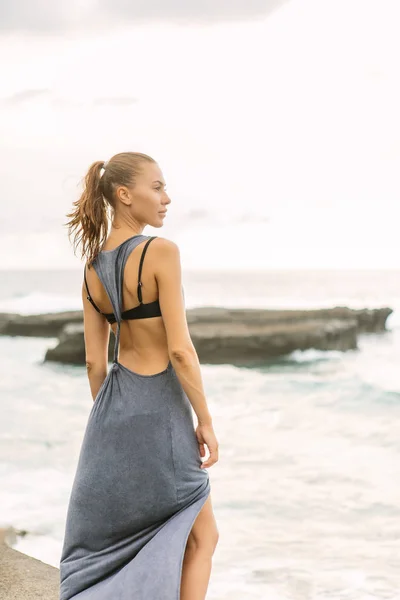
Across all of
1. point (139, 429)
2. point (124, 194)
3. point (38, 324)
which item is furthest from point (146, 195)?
point (38, 324)

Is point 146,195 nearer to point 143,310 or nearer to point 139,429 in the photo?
point 143,310

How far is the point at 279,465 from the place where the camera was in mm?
13484

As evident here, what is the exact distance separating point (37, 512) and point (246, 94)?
33102 millimetres

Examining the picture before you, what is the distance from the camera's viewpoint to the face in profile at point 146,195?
1.80m

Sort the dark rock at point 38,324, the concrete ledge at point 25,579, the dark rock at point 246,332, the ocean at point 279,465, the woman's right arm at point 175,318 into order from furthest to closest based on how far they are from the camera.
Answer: the dark rock at point 38,324 → the dark rock at point 246,332 → the ocean at point 279,465 → the concrete ledge at point 25,579 → the woman's right arm at point 175,318

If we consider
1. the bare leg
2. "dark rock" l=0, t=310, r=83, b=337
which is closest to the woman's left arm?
the bare leg

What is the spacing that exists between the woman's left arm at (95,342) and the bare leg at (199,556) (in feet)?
1.29

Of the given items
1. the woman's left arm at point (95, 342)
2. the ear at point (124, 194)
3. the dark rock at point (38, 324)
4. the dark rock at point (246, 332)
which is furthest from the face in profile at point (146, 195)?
the dark rock at point (38, 324)

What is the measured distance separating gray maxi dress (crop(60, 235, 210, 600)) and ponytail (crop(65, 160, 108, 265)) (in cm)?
5

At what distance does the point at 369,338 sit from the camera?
27891 mm

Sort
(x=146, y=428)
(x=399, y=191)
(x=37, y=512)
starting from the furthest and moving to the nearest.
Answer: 1. (x=399, y=191)
2. (x=37, y=512)
3. (x=146, y=428)

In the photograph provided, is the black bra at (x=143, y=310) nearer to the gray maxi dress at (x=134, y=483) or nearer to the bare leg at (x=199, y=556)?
the gray maxi dress at (x=134, y=483)

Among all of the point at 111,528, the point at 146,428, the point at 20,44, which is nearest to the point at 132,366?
the point at 146,428

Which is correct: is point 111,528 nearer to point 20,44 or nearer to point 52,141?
point 20,44
